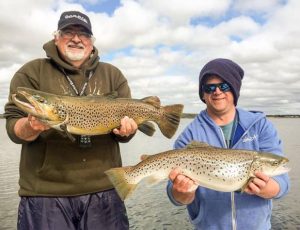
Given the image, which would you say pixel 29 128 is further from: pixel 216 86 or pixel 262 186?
pixel 262 186

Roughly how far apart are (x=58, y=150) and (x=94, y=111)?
73 centimetres

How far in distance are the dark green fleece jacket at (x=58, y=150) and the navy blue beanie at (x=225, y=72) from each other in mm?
1446

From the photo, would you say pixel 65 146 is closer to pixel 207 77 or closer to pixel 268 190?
pixel 207 77

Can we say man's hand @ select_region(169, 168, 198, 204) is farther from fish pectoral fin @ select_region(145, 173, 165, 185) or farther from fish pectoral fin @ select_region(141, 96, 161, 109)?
fish pectoral fin @ select_region(141, 96, 161, 109)

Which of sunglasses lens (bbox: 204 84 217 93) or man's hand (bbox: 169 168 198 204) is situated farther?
sunglasses lens (bbox: 204 84 217 93)

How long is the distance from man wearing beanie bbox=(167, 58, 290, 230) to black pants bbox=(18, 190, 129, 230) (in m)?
0.95

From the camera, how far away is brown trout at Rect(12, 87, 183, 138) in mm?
4805

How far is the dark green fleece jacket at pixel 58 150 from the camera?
206 inches

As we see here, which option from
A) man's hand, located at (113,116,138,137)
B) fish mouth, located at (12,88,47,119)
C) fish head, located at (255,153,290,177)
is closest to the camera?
fish head, located at (255,153,290,177)

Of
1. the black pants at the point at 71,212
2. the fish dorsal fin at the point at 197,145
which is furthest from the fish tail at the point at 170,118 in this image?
the black pants at the point at 71,212

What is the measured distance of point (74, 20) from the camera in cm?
542

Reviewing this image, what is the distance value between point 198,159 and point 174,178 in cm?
37

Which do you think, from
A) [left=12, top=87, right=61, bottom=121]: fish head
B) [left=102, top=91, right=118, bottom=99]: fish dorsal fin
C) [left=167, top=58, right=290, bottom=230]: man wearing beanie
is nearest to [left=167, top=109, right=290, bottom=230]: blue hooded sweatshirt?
[left=167, top=58, right=290, bottom=230]: man wearing beanie

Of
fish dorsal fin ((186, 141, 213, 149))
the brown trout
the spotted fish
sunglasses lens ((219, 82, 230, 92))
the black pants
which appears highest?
sunglasses lens ((219, 82, 230, 92))
